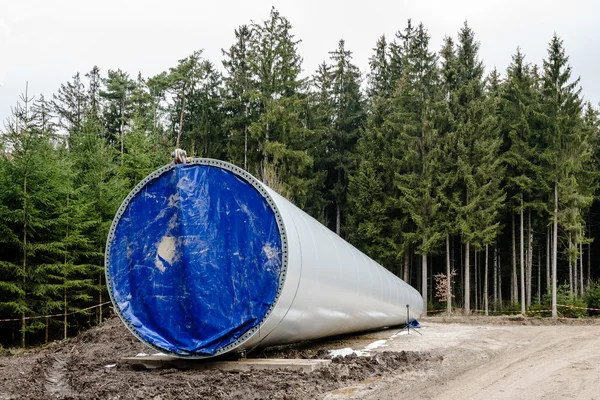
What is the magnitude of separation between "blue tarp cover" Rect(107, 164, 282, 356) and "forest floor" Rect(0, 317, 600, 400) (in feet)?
2.08

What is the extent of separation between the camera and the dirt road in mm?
6703

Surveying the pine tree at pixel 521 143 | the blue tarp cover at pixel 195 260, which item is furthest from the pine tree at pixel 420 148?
the blue tarp cover at pixel 195 260

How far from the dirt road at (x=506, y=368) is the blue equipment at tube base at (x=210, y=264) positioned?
1859 millimetres

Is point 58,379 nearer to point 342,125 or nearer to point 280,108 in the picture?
point 280,108

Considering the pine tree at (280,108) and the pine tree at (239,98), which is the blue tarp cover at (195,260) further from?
the pine tree at (239,98)

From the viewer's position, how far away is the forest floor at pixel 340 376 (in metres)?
6.17

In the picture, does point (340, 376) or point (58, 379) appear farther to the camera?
point (58, 379)

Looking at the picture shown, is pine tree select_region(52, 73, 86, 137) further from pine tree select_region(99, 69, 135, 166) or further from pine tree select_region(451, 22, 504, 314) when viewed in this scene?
pine tree select_region(451, 22, 504, 314)

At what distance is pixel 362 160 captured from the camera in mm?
33625

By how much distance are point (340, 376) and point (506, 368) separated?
11.0 ft

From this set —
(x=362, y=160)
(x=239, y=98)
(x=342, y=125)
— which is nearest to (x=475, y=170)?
(x=362, y=160)

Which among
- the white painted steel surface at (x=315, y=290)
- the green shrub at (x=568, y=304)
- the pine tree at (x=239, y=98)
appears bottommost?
the green shrub at (x=568, y=304)

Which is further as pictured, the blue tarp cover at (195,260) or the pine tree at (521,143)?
the pine tree at (521,143)

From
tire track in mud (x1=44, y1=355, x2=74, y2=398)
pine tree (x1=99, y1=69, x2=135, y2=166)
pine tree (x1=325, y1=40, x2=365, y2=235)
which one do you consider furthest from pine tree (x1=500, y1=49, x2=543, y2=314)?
pine tree (x1=99, y1=69, x2=135, y2=166)
